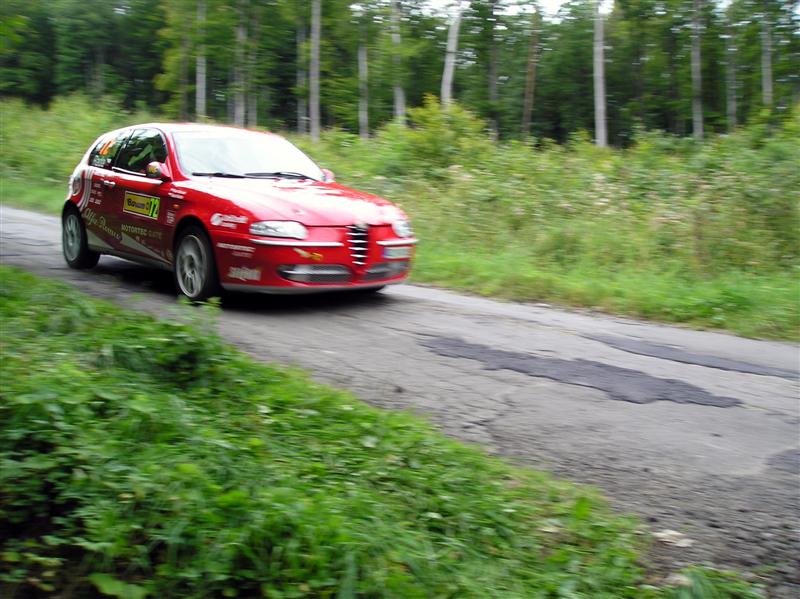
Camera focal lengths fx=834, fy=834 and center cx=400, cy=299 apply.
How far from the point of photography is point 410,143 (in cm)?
1872

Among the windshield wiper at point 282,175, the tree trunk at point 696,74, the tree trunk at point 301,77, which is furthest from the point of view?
the tree trunk at point 301,77

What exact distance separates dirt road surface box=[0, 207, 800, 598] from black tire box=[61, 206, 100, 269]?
1.30ft

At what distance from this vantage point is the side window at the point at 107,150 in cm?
934

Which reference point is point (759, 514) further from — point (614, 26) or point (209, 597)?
point (614, 26)

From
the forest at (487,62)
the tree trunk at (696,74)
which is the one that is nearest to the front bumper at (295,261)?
the forest at (487,62)

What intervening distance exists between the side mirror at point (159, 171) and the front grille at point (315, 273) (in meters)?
1.72

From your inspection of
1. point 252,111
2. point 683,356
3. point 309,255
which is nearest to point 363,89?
point 252,111

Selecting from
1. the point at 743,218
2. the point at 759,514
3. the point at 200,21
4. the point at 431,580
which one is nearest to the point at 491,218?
the point at 743,218

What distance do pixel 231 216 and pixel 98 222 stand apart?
252 cm

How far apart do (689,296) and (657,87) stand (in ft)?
172

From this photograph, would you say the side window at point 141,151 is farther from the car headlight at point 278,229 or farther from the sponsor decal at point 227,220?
the car headlight at point 278,229

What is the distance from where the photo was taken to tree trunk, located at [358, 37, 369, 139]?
51.4 m

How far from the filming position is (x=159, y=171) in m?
8.32

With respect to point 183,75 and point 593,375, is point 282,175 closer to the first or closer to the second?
point 593,375
